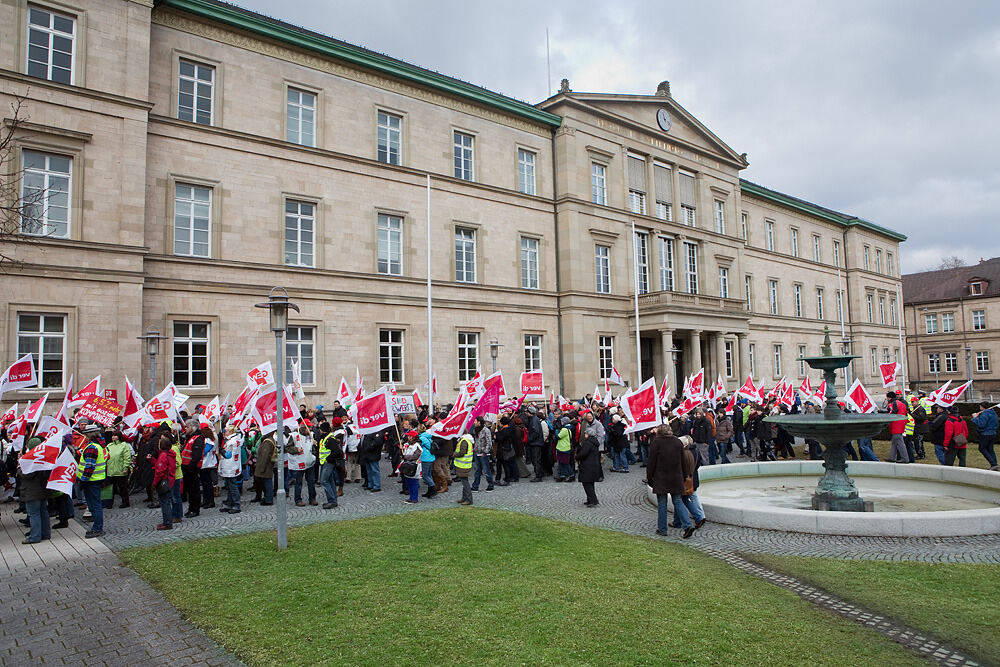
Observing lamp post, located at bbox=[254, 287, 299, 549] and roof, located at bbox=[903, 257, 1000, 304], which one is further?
roof, located at bbox=[903, 257, 1000, 304]

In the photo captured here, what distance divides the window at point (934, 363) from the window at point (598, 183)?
197 ft

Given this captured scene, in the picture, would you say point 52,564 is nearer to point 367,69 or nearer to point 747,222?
point 367,69

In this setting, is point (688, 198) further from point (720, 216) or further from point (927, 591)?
point (927, 591)

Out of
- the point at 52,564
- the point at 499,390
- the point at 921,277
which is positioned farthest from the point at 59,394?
the point at 921,277

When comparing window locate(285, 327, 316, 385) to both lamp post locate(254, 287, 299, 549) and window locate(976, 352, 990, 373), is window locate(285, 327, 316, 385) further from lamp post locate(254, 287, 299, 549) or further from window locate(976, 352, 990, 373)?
window locate(976, 352, 990, 373)

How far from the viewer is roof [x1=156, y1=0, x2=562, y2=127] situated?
25.3 m

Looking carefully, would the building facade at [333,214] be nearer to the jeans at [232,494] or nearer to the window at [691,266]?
the window at [691,266]

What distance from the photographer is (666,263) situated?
136 feet

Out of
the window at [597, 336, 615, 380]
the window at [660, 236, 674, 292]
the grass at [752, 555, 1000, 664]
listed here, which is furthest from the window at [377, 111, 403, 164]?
Answer: the grass at [752, 555, 1000, 664]

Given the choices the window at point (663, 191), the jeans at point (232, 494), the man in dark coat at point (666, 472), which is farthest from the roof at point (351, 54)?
the man in dark coat at point (666, 472)

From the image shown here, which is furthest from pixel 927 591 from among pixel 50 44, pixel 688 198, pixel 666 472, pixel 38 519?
pixel 688 198

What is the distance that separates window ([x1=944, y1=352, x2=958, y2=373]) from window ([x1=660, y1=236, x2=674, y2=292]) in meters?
53.1

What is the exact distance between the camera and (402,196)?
3042 cm

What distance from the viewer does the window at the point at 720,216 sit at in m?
46.0
